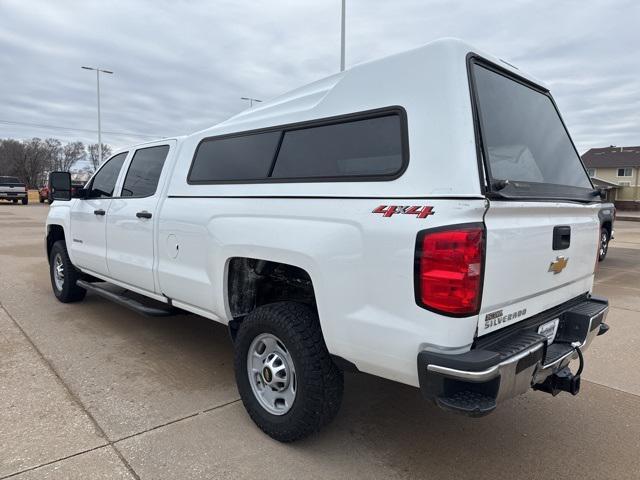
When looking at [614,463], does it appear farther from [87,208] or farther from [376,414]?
[87,208]

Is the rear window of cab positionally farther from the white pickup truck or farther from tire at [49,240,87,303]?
tire at [49,240,87,303]

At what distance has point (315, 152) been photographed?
2963 millimetres

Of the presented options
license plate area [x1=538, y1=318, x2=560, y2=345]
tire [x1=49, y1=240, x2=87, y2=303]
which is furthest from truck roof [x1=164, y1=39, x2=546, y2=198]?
tire [x1=49, y1=240, x2=87, y2=303]

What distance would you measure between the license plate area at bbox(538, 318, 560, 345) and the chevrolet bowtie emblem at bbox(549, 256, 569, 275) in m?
0.30

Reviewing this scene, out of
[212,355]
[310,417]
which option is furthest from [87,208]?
[310,417]

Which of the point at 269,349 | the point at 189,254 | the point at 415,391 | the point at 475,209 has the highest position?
the point at 475,209

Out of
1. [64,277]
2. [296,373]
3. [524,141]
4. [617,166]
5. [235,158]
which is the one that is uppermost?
[617,166]

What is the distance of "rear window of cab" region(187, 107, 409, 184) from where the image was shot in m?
2.56

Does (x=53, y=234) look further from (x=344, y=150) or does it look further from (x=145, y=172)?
(x=344, y=150)

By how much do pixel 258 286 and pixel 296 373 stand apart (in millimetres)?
903

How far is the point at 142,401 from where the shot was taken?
3486mm

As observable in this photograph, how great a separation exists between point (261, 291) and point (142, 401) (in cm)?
114

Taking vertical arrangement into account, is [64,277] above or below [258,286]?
below

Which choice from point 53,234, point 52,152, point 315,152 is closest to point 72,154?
point 52,152
